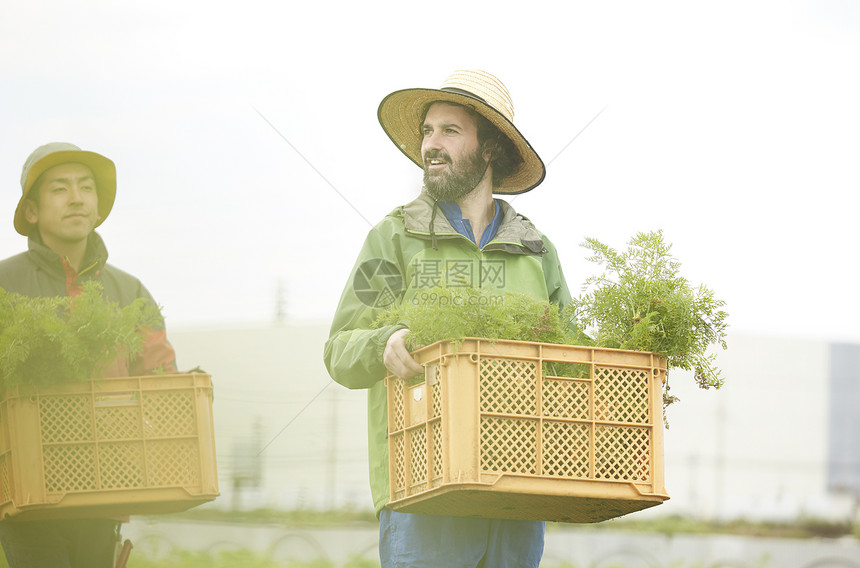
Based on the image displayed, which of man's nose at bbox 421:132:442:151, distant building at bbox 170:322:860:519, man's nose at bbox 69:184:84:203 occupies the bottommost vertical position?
distant building at bbox 170:322:860:519

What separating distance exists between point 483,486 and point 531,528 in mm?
638

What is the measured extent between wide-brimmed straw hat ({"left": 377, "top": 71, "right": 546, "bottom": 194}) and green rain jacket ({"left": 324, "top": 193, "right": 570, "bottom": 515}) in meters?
0.20

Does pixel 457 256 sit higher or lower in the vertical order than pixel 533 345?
higher

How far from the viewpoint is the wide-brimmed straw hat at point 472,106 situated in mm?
2855

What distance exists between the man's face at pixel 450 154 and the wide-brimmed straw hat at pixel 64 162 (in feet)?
3.79

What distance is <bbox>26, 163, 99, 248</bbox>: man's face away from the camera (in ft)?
11.1

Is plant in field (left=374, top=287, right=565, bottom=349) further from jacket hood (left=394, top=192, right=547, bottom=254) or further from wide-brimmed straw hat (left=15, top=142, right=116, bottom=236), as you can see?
wide-brimmed straw hat (left=15, top=142, right=116, bottom=236)

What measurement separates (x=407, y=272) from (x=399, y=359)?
0.43 m

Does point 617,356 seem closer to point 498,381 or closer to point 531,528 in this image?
point 498,381

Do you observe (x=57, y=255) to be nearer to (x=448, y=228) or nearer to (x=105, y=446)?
(x=105, y=446)

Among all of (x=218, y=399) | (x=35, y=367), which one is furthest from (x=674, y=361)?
(x=218, y=399)

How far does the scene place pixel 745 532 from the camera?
5.98 meters

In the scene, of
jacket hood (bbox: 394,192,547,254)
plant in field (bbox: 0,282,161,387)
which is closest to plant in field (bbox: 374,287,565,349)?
jacket hood (bbox: 394,192,547,254)

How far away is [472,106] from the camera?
288 cm
